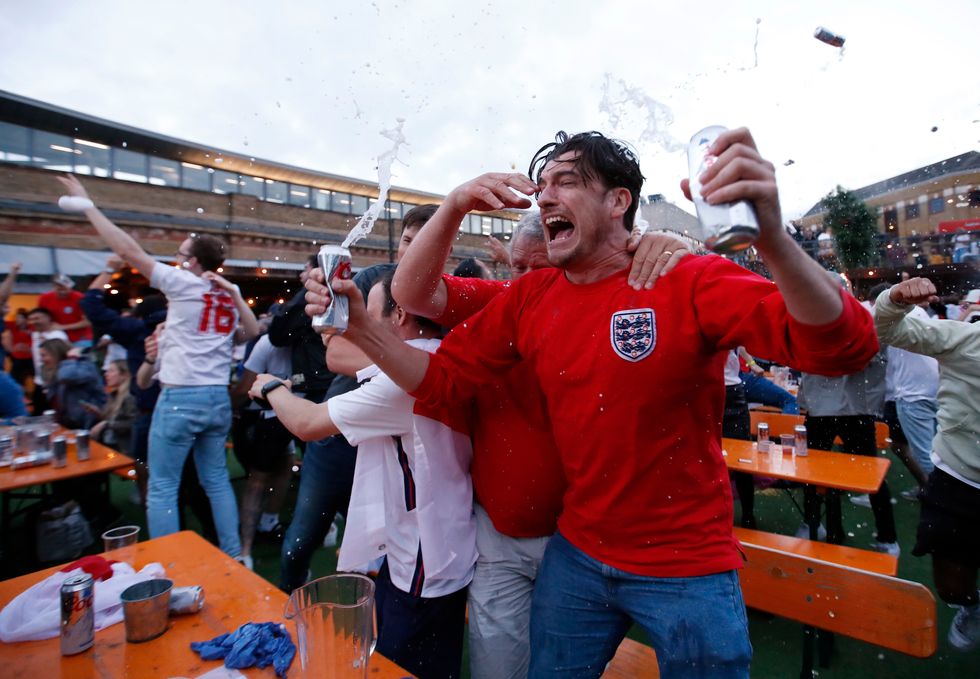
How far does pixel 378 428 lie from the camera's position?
6.24ft

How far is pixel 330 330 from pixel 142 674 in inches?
→ 40.6

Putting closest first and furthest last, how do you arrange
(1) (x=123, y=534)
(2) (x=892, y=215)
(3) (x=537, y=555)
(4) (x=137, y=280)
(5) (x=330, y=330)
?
(5) (x=330, y=330) → (3) (x=537, y=555) → (1) (x=123, y=534) → (4) (x=137, y=280) → (2) (x=892, y=215)

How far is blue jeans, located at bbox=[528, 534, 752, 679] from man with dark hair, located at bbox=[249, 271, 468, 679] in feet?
1.11

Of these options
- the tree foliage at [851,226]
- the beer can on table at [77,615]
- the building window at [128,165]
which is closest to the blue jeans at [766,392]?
the beer can on table at [77,615]

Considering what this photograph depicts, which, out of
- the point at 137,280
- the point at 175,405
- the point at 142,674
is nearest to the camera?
the point at 142,674

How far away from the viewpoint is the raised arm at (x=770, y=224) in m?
0.96

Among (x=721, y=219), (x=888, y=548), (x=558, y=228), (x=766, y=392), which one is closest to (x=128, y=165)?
(x=766, y=392)

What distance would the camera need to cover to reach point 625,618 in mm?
1656

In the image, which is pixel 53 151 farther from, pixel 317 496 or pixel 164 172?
pixel 317 496

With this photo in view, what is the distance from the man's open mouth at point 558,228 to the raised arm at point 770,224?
0.61 m

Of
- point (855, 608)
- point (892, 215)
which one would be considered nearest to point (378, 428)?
point (855, 608)

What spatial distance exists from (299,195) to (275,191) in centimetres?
87

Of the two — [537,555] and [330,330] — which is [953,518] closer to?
[537,555]

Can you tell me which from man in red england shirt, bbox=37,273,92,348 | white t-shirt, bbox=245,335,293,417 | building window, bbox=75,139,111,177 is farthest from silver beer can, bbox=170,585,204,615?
building window, bbox=75,139,111,177
